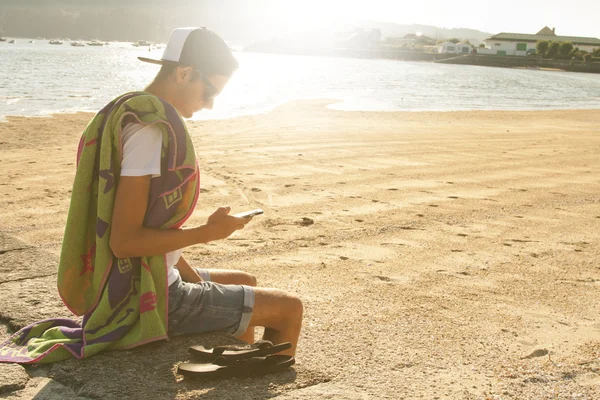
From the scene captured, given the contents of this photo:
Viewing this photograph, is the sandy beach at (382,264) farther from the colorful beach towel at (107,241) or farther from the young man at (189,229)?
the young man at (189,229)

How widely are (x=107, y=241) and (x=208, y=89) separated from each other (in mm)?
669

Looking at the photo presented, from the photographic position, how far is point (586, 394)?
9.31 feet

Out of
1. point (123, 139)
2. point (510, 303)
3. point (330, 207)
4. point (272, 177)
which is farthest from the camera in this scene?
point (272, 177)

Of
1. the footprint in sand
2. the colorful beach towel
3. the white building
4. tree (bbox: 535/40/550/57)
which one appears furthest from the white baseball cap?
the white building

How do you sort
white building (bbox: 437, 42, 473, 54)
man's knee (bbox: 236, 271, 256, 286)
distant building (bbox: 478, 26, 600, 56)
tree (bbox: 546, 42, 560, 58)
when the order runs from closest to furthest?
man's knee (bbox: 236, 271, 256, 286), tree (bbox: 546, 42, 560, 58), distant building (bbox: 478, 26, 600, 56), white building (bbox: 437, 42, 473, 54)

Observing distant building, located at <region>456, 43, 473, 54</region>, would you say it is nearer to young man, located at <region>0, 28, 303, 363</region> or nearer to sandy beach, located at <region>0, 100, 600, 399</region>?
sandy beach, located at <region>0, 100, 600, 399</region>

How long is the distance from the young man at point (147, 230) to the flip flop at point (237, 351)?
0.09m

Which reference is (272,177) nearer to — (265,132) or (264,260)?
(264,260)

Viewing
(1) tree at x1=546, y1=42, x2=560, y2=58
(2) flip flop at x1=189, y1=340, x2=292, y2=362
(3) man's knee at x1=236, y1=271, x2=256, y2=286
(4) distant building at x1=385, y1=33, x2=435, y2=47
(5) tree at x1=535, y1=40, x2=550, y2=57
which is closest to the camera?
(2) flip flop at x1=189, y1=340, x2=292, y2=362

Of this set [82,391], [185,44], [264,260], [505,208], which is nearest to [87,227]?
[82,391]

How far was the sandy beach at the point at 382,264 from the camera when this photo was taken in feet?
8.98

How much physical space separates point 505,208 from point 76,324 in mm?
5292

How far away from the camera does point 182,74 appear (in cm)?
245

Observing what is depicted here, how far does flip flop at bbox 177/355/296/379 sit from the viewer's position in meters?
2.51
